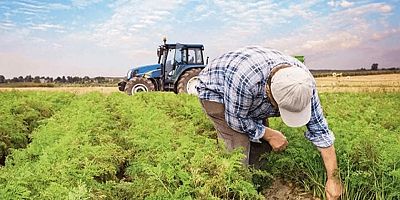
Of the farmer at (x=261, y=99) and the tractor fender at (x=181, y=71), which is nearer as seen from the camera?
the farmer at (x=261, y=99)

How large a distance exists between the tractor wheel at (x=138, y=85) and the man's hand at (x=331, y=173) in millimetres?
17798

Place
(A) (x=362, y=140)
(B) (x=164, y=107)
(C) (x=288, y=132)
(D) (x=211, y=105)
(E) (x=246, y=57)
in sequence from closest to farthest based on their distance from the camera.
A: (E) (x=246, y=57), (D) (x=211, y=105), (A) (x=362, y=140), (C) (x=288, y=132), (B) (x=164, y=107)

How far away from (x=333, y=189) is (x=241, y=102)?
126 centimetres

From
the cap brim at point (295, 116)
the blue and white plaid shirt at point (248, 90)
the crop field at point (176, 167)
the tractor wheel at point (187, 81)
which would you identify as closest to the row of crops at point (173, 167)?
the crop field at point (176, 167)

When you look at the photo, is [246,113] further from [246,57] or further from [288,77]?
[288,77]

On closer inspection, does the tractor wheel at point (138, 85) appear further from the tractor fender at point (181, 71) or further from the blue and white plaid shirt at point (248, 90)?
the blue and white plaid shirt at point (248, 90)

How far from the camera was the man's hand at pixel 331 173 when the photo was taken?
5.04 meters

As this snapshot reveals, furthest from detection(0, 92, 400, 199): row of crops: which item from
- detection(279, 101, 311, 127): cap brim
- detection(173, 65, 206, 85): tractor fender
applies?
detection(173, 65, 206, 85): tractor fender

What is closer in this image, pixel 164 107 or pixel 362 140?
pixel 362 140

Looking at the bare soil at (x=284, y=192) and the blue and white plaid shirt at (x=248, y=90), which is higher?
the blue and white plaid shirt at (x=248, y=90)

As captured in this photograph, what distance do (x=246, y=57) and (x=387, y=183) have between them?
194 cm

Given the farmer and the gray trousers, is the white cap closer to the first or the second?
the farmer

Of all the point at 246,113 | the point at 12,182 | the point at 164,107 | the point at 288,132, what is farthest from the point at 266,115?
the point at 164,107

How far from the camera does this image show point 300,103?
448 centimetres
